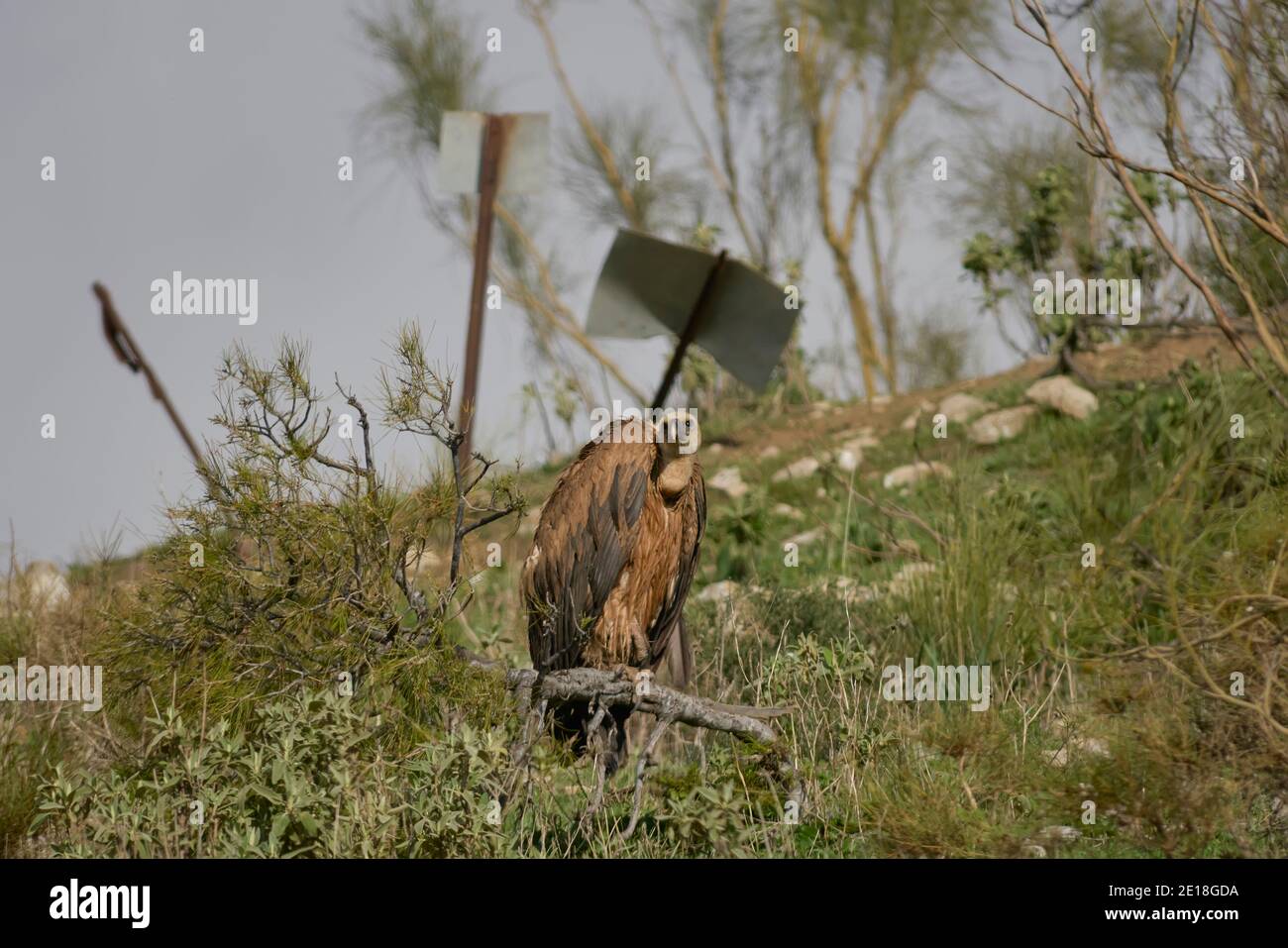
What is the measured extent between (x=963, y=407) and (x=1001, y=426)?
2.70ft

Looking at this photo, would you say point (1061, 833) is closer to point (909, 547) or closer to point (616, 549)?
point (616, 549)

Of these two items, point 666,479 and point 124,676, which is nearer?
point 124,676

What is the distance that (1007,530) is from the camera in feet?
25.3

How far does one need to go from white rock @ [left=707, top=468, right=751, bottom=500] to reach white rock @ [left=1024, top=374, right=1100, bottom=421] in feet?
8.41

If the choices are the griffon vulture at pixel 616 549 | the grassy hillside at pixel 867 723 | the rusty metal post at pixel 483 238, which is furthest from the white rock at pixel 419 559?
the rusty metal post at pixel 483 238

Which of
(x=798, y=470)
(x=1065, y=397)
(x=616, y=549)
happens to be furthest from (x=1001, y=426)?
(x=616, y=549)

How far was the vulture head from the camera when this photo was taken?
5.23 m

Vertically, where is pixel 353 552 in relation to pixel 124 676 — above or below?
above

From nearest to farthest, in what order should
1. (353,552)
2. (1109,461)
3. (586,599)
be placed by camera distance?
1. (353,552)
2. (586,599)
3. (1109,461)

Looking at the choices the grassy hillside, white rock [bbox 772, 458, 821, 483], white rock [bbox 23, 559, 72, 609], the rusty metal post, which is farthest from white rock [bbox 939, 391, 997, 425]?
white rock [bbox 23, 559, 72, 609]
